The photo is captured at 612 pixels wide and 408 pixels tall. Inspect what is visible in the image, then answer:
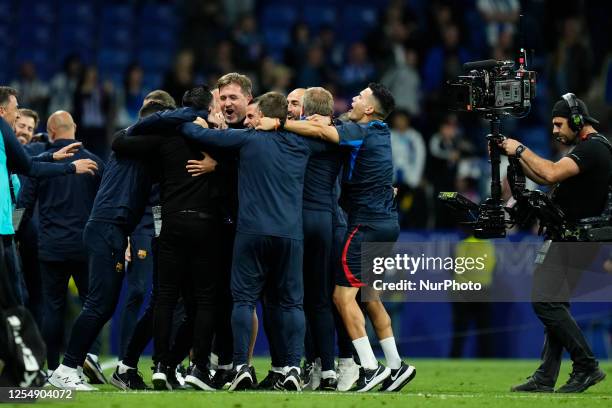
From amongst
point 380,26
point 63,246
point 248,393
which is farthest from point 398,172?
point 248,393

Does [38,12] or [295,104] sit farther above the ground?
[38,12]

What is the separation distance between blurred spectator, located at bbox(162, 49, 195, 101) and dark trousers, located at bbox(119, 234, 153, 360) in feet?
20.8

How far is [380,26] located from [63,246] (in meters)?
9.41

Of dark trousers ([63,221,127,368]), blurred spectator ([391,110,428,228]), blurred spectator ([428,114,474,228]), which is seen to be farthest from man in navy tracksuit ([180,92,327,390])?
blurred spectator ([428,114,474,228])

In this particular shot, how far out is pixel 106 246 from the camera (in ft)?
33.7

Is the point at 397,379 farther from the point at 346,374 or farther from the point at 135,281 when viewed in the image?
the point at 135,281

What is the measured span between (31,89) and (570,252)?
34.5 ft

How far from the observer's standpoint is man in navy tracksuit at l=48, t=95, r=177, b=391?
33.1 feet

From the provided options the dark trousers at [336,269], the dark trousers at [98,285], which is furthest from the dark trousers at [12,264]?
the dark trousers at [336,269]

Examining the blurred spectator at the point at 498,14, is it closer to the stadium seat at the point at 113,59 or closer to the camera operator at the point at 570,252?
the stadium seat at the point at 113,59

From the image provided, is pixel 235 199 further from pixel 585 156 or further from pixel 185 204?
pixel 585 156

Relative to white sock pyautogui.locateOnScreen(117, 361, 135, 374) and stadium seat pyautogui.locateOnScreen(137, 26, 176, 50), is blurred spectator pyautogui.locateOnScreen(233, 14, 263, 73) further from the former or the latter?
white sock pyautogui.locateOnScreen(117, 361, 135, 374)

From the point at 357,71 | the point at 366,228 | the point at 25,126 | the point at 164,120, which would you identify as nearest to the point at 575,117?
the point at 366,228

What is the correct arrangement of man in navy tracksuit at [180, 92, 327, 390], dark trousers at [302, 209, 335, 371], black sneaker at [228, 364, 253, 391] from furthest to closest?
dark trousers at [302, 209, 335, 371] < man in navy tracksuit at [180, 92, 327, 390] < black sneaker at [228, 364, 253, 391]
